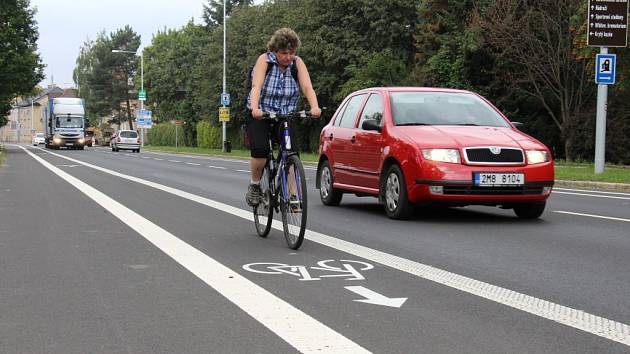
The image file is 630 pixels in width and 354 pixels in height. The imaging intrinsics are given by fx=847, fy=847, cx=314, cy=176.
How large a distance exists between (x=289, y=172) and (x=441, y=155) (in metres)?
2.66

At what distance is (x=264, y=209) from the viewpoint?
8.16m

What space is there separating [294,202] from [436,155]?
2735mm

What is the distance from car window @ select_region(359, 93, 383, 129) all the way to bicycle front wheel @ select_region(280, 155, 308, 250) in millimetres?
3412

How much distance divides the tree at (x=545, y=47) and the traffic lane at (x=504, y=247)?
21.1 metres

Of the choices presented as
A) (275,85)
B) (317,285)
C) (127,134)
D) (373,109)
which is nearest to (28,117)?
(127,134)

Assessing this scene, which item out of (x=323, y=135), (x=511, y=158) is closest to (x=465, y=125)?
(x=511, y=158)

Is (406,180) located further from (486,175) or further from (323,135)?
(323,135)

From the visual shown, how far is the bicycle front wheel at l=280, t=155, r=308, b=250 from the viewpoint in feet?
23.6

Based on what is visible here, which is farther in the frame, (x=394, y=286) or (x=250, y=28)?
(x=250, y=28)

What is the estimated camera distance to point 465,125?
10.4 m

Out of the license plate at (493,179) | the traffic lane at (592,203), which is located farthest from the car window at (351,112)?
the traffic lane at (592,203)

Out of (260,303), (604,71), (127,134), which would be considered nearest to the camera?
(260,303)

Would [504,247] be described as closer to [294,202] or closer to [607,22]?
[294,202]

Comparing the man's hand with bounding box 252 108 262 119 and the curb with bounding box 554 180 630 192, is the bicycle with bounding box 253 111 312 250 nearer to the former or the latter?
the man's hand with bounding box 252 108 262 119
